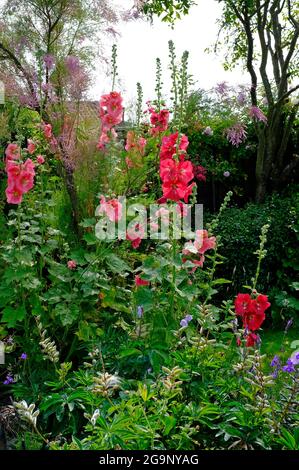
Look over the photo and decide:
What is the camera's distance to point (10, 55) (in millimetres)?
3582

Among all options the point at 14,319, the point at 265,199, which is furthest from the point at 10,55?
the point at 265,199

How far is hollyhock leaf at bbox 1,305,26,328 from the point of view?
9.46ft

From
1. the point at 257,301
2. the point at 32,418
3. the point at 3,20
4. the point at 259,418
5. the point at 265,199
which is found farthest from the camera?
the point at 265,199

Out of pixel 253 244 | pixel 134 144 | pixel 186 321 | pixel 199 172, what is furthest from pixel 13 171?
pixel 199 172

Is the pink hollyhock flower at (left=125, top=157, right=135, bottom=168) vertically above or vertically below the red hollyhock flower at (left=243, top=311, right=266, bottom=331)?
above

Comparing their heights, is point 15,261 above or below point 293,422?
above

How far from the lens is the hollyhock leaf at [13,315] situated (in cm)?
288

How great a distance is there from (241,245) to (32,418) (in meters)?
3.54

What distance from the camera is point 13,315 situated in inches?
114

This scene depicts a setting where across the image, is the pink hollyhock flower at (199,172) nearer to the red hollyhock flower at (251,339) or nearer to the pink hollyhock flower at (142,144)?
the pink hollyhock flower at (142,144)

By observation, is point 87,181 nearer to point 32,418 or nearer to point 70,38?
point 70,38

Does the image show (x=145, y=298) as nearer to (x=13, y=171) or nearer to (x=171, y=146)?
(x=171, y=146)

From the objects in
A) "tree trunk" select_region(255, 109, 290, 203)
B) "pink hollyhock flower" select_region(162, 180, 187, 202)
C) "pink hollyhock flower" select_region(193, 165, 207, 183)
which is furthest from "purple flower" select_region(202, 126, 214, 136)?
"pink hollyhock flower" select_region(162, 180, 187, 202)

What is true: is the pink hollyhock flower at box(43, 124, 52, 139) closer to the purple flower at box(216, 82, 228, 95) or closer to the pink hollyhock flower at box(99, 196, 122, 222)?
the pink hollyhock flower at box(99, 196, 122, 222)
